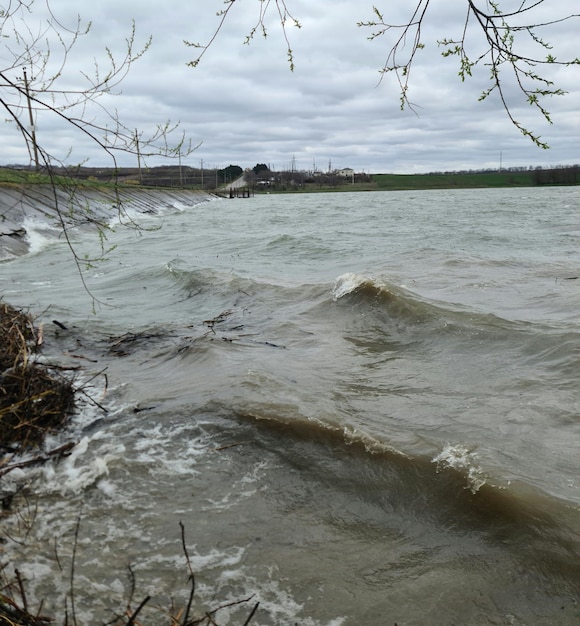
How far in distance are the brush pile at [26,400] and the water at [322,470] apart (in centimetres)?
18

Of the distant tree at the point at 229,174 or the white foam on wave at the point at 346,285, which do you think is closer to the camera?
the white foam on wave at the point at 346,285

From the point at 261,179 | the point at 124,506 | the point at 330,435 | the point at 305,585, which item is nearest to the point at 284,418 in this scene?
the point at 330,435

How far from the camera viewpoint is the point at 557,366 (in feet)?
20.9

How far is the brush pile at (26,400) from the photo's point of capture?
4086 millimetres

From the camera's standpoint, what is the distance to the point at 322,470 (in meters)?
4.11

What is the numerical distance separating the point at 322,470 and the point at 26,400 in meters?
2.39

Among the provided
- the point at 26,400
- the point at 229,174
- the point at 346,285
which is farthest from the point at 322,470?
the point at 229,174

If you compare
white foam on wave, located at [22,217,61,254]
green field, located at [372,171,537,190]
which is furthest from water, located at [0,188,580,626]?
green field, located at [372,171,537,190]

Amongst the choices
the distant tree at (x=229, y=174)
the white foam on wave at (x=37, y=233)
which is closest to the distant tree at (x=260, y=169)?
the distant tree at (x=229, y=174)

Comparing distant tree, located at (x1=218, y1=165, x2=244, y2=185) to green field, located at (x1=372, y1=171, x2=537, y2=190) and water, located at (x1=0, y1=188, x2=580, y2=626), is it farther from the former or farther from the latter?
water, located at (x1=0, y1=188, x2=580, y2=626)

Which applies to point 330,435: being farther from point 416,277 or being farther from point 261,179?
point 261,179

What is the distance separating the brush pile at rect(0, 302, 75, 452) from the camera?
4086 mm

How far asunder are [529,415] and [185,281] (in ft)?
31.1

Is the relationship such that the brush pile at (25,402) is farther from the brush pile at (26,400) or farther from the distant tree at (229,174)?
the distant tree at (229,174)
